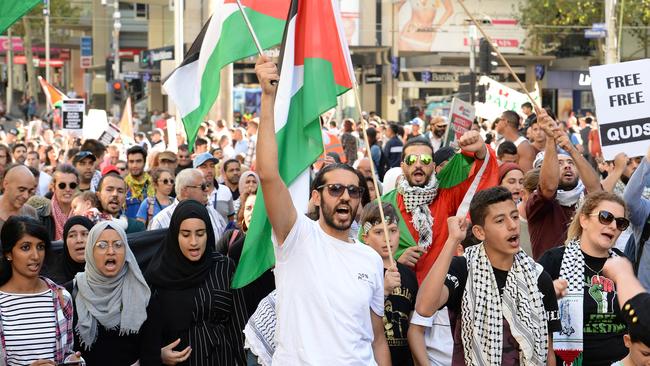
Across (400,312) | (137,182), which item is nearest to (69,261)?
(400,312)

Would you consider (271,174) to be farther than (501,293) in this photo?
No

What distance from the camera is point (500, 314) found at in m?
5.57

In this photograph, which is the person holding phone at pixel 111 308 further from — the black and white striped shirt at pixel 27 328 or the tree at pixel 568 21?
the tree at pixel 568 21

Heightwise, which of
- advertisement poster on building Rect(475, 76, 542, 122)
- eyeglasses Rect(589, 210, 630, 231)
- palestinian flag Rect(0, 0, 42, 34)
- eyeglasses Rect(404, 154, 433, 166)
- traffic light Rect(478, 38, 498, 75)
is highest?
traffic light Rect(478, 38, 498, 75)

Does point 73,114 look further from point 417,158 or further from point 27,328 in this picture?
point 27,328

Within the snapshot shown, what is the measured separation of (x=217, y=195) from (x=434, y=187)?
4.07 metres

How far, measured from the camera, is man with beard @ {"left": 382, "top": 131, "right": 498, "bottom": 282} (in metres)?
7.53

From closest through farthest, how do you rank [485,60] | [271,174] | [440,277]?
[271,174], [440,277], [485,60]

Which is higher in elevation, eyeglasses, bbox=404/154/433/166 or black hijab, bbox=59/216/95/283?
eyeglasses, bbox=404/154/433/166

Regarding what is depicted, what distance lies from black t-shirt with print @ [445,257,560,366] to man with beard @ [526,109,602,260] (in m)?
2.10

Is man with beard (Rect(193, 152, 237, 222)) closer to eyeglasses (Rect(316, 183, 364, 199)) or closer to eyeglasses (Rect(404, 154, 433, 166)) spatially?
eyeglasses (Rect(404, 154, 433, 166))

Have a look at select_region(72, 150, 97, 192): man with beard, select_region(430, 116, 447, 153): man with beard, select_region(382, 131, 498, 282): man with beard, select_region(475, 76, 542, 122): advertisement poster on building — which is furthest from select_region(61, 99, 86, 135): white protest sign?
select_region(382, 131, 498, 282): man with beard

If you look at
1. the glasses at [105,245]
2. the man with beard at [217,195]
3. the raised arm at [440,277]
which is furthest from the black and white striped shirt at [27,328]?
Answer: the man with beard at [217,195]

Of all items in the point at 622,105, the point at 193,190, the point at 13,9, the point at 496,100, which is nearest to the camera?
the point at 13,9
